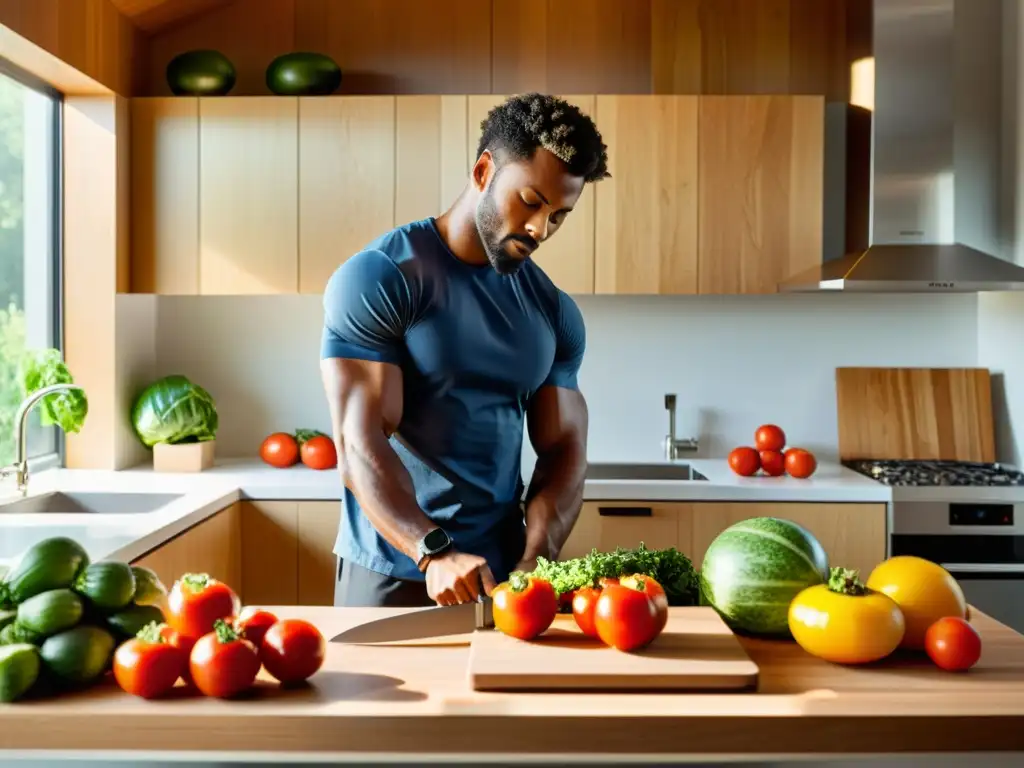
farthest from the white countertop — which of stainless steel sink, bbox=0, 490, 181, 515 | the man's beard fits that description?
the man's beard

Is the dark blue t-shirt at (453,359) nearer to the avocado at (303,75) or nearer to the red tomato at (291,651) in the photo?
the red tomato at (291,651)

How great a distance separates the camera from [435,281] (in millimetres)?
1974

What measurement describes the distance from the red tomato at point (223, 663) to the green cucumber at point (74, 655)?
0.39 ft

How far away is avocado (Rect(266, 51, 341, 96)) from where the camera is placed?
3.61m

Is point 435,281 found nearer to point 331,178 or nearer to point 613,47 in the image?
point 331,178

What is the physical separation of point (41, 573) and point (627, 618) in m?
0.72

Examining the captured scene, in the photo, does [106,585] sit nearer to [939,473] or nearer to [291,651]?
[291,651]

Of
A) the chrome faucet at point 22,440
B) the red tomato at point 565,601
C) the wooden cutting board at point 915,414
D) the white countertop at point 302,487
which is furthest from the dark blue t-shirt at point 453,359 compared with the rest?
the wooden cutting board at point 915,414

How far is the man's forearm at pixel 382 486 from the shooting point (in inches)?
73.0

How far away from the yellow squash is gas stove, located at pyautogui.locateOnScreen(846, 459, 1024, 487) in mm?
2019

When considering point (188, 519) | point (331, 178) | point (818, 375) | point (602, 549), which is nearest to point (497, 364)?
point (188, 519)

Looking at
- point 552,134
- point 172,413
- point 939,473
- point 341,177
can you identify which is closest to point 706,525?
point 939,473

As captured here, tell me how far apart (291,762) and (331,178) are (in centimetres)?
258

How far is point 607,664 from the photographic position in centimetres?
138
